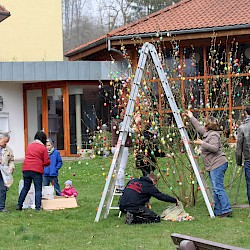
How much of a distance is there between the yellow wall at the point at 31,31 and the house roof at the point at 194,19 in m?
4.24

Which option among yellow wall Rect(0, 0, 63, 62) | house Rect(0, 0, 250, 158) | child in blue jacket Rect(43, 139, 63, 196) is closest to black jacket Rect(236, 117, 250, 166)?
child in blue jacket Rect(43, 139, 63, 196)

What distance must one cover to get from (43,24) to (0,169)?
1739 cm

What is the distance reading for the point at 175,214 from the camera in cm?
1030

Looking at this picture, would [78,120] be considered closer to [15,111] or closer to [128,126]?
[15,111]

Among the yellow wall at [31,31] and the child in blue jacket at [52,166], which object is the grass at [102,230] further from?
the yellow wall at [31,31]

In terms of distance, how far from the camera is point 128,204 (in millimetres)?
10070

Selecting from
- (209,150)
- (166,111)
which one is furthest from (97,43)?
(209,150)

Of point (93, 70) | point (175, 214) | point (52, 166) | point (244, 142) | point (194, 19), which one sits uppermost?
point (194, 19)

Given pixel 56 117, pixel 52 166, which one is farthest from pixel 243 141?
pixel 56 117

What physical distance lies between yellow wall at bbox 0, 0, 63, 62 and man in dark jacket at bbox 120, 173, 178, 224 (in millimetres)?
18005

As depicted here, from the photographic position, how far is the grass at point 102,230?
8578 millimetres

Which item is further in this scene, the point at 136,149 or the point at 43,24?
the point at 43,24

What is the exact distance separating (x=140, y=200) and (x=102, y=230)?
848 mm

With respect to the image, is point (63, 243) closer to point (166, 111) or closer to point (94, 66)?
point (166, 111)
